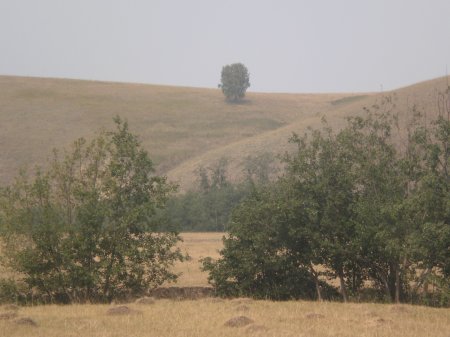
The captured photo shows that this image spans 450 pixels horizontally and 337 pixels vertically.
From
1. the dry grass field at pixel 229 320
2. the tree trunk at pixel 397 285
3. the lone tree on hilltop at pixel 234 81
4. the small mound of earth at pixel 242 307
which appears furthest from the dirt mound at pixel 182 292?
the lone tree on hilltop at pixel 234 81

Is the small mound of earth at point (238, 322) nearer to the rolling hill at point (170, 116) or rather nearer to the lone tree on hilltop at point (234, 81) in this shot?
the rolling hill at point (170, 116)

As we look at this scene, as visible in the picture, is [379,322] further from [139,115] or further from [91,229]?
[139,115]

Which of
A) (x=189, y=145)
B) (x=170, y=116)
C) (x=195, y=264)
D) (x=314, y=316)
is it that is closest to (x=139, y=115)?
(x=170, y=116)

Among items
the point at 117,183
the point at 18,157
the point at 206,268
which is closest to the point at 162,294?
the point at 206,268

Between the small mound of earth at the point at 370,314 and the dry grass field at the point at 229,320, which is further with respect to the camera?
the small mound of earth at the point at 370,314

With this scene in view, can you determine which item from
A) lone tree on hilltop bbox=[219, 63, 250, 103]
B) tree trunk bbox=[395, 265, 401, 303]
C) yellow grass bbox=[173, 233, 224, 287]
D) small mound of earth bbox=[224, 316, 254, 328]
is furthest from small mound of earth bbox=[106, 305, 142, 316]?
lone tree on hilltop bbox=[219, 63, 250, 103]

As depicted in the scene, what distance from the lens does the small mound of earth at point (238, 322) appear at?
16172 millimetres

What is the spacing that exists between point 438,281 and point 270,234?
6289mm

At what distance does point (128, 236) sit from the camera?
2411 centimetres

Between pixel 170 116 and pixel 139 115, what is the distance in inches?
248

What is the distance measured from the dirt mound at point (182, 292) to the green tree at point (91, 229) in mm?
593

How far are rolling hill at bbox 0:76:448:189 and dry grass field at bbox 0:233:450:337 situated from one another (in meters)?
57.2

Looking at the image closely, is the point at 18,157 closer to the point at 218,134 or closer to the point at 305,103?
the point at 218,134

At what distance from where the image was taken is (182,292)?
25625mm
